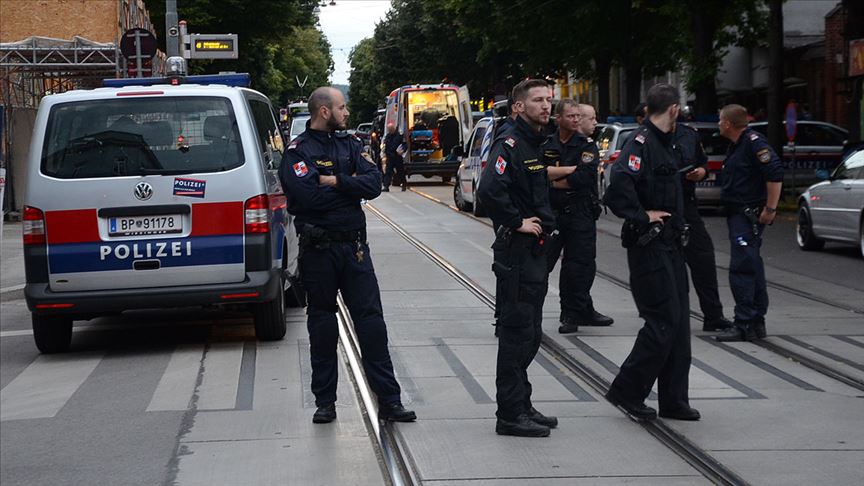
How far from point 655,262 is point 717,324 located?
3659mm

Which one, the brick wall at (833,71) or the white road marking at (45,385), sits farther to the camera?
the brick wall at (833,71)

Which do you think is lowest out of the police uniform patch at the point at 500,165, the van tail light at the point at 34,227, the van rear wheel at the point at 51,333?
the van rear wheel at the point at 51,333

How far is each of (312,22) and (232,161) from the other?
5045 centimetres

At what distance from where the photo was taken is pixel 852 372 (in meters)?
9.07

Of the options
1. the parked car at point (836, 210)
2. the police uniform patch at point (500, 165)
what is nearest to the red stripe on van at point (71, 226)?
the police uniform patch at point (500, 165)

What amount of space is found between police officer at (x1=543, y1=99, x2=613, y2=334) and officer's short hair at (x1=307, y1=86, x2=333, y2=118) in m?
3.50

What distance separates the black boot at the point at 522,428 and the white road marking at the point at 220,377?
179 cm

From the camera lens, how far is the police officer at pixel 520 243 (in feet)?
23.2

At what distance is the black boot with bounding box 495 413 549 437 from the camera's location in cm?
704

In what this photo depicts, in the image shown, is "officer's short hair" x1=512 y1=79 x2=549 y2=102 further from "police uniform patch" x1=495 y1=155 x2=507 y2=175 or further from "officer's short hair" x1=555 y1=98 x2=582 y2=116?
"officer's short hair" x1=555 y1=98 x2=582 y2=116

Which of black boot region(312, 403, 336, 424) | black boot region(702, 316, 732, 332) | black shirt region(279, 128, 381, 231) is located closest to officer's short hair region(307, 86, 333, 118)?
black shirt region(279, 128, 381, 231)

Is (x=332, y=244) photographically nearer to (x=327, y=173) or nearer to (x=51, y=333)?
(x=327, y=173)

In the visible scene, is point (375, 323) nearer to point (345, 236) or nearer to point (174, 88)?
point (345, 236)

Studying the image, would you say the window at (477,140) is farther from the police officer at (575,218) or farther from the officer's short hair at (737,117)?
the officer's short hair at (737,117)
